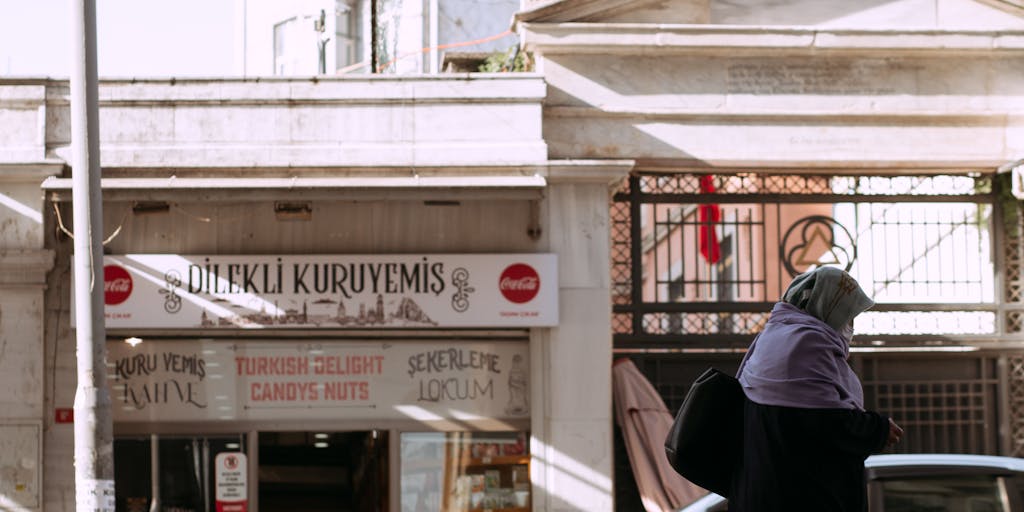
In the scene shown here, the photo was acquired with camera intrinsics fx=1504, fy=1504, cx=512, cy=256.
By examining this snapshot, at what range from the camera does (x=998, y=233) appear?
1413cm

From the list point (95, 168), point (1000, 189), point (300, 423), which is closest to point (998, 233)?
point (1000, 189)

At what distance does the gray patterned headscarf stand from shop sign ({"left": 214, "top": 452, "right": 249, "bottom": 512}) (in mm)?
9310

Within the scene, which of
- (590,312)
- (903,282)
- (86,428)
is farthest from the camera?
(903,282)

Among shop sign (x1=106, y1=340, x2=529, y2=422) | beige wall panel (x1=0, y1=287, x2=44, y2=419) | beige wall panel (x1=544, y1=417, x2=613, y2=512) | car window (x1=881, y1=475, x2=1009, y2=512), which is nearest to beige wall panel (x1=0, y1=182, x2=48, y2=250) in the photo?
beige wall panel (x1=0, y1=287, x2=44, y2=419)

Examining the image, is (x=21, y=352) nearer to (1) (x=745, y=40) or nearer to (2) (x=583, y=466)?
(2) (x=583, y=466)

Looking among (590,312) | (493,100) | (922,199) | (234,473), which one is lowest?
(234,473)

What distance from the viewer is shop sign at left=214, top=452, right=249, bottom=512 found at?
43.2 ft

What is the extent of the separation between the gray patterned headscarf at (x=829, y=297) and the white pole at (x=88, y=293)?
668 centimetres

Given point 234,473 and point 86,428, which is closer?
point 86,428

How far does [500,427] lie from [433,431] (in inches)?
23.3

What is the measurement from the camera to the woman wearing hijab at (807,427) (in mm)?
4391

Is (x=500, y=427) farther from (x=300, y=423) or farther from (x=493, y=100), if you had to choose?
(x=493, y=100)

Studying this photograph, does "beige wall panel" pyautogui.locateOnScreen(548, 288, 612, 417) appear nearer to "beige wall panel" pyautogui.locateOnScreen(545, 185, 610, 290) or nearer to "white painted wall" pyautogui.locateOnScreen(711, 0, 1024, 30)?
"beige wall panel" pyautogui.locateOnScreen(545, 185, 610, 290)

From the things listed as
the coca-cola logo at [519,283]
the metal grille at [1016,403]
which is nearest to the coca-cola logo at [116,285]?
the coca-cola logo at [519,283]
